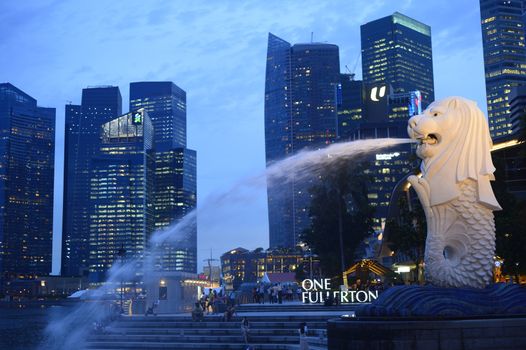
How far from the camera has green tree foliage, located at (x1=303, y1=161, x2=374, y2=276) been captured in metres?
60.4

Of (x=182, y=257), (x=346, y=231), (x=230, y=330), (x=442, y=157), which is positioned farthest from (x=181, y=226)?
(x=182, y=257)

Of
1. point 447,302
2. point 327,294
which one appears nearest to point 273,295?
point 327,294

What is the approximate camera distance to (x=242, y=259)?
601 ft

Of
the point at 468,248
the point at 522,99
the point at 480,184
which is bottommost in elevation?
the point at 468,248

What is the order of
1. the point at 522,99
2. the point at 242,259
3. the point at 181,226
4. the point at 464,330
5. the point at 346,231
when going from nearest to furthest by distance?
the point at 464,330
the point at 181,226
the point at 346,231
the point at 522,99
the point at 242,259

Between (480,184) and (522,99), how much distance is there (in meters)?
95.7

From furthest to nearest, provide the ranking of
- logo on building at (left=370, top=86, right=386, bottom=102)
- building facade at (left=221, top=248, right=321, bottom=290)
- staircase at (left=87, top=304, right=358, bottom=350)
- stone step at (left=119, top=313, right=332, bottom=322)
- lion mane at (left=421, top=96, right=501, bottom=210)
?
building facade at (left=221, top=248, right=321, bottom=290) → logo on building at (left=370, top=86, right=386, bottom=102) → stone step at (left=119, top=313, right=332, bottom=322) → staircase at (left=87, top=304, right=358, bottom=350) → lion mane at (left=421, top=96, right=501, bottom=210)

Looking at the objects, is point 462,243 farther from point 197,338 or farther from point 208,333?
point 208,333

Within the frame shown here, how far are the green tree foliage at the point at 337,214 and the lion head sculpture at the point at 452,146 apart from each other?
126 feet

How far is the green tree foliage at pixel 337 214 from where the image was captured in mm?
60406

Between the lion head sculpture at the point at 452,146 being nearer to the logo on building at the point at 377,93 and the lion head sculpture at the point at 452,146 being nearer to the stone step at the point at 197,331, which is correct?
the stone step at the point at 197,331

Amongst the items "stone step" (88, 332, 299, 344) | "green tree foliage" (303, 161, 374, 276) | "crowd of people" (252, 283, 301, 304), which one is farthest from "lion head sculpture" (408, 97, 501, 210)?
"green tree foliage" (303, 161, 374, 276)

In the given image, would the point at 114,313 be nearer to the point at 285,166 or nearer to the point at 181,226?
the point at 181,226

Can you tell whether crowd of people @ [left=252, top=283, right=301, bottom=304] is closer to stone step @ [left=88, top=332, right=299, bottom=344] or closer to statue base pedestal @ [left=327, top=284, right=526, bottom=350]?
stone step @ [left=88, top=332, right=299, bottom=344]
